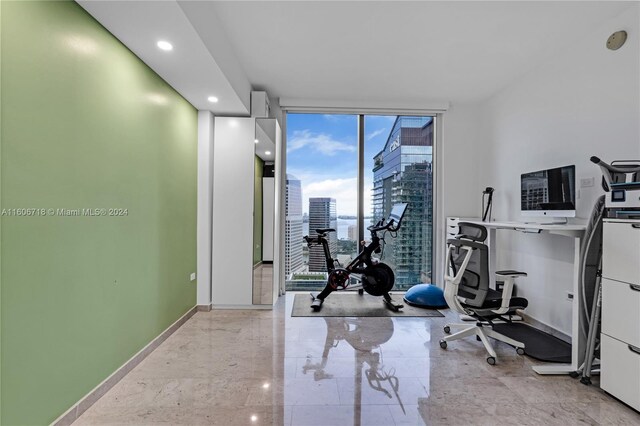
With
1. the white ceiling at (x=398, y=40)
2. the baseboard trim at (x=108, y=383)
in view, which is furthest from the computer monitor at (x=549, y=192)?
the baseboard trim at (x=108, y=383)

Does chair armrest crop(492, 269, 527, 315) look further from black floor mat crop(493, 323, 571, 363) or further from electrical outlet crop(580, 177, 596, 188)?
electrical outlet crop(580, 177, 596, 188)

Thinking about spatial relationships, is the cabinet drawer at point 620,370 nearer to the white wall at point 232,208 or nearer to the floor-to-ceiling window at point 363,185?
the floor-to-ceiling window at point 363,185

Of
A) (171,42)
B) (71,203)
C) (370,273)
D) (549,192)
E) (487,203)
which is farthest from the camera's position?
(487,203)

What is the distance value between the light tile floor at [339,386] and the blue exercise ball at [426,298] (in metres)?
0.86

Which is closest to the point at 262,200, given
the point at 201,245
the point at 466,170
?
the point at 201,245

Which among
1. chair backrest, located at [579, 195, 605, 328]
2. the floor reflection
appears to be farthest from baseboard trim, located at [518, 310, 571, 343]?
the floor reflection

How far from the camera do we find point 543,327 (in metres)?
3.26

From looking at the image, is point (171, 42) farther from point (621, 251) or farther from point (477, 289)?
point (621, 251)

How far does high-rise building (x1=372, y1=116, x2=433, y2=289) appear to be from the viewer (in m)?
4.83

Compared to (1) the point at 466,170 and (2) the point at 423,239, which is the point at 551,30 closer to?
(1) the point at 466,170

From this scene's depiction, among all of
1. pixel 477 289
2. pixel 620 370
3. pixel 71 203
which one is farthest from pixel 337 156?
pixel 620 370

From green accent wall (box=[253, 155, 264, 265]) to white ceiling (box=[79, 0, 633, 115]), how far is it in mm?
717

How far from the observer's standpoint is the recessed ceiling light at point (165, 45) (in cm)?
220

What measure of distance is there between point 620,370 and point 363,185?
3.40 metres
